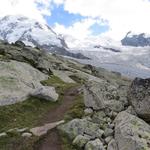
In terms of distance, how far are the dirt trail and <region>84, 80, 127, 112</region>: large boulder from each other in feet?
13.5

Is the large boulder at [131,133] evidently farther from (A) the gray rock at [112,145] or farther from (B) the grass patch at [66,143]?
(B) the grass patch at [66,143]

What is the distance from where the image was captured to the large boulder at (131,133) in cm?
3152

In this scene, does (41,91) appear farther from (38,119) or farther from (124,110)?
(124,110)

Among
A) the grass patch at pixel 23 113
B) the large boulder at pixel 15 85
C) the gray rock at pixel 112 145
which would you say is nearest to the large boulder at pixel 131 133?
the gray rock at pixel 112 145

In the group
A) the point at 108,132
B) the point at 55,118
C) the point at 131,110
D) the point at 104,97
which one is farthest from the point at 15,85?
the point at 108,132

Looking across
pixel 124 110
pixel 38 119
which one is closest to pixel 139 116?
pixel 124 110

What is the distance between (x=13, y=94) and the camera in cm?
5181

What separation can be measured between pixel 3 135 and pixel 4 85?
17.5 metres

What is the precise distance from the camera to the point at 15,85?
55.4 metres

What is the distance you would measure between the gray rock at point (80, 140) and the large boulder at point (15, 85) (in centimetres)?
1553

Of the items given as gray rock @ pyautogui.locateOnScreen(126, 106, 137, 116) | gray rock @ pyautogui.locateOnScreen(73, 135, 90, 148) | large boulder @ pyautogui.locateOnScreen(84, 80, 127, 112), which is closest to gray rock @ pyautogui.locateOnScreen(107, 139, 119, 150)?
gray rock @ pyautogui.locateOnScreen(73, 135, 90, 148)

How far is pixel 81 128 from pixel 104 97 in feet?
21.7

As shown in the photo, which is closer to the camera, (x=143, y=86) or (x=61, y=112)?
(x=143, y=86)

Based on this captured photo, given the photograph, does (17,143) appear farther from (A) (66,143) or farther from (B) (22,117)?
(B) (22,117)
